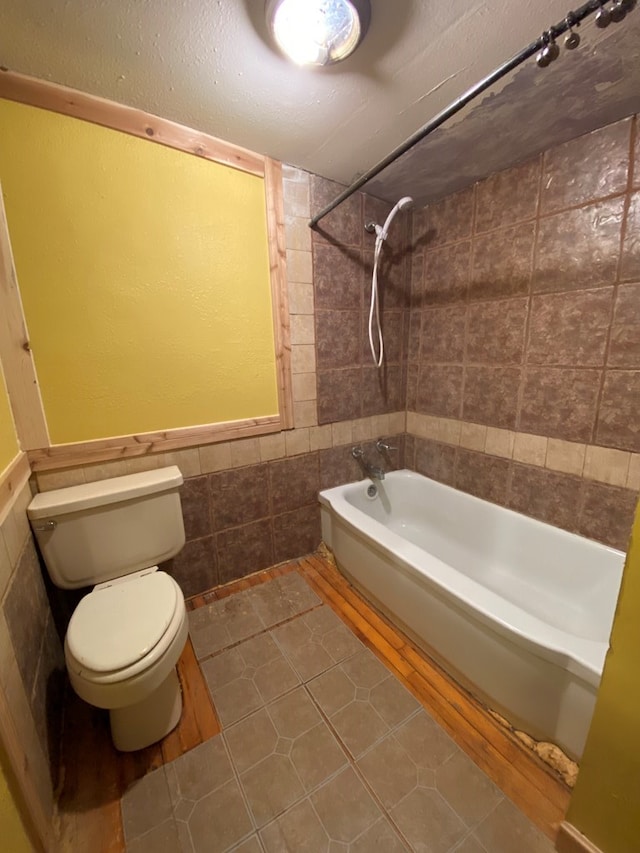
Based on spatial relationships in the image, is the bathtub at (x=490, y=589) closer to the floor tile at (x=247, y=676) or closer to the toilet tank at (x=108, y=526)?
the floor tile at (x=247, y=676)

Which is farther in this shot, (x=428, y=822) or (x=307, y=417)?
(x=307, y=417)

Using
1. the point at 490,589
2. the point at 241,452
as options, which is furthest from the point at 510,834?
the point at 241,452

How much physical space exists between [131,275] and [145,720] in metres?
1.60

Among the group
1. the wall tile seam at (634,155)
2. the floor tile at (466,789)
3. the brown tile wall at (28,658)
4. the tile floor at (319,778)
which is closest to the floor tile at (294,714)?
the tile floor at (319,778)

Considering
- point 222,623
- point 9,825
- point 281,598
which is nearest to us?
point 9,825

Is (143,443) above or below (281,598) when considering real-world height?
above

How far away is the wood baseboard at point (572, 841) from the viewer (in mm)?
792

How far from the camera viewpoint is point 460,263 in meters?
1.80

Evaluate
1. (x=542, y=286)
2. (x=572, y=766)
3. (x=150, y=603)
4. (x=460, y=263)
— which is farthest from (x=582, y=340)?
(x=150, y=603)

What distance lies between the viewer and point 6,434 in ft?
3.51

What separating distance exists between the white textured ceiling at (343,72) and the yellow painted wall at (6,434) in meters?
1.02

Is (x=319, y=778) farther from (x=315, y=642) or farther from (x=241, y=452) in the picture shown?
(x=241, y=452)

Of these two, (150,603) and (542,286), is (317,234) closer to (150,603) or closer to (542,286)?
(542,286)

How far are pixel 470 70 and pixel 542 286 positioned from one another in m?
0.85
